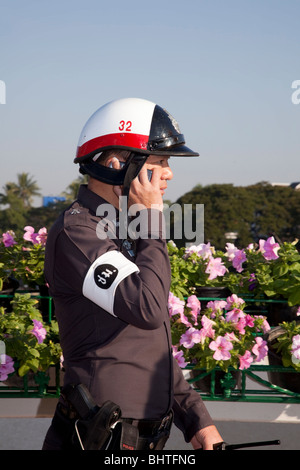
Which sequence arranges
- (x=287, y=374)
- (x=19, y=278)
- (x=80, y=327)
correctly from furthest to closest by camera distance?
(x=19, y=278), (x=287, y=374), (x=80, y=327)

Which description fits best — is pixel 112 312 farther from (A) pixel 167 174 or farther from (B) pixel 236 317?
(B) pixel 236 317

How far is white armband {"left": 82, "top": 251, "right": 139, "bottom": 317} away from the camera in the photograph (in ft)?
7.39

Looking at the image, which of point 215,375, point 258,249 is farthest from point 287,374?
point 258,249

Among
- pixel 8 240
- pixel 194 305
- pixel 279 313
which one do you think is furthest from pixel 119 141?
pixel 8 240

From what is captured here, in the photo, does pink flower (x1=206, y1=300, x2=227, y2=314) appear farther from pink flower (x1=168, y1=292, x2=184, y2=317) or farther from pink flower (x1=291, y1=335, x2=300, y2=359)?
pink flower (x1=291, y1=335, x2=300, y2=359)

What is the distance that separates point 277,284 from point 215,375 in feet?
3.41

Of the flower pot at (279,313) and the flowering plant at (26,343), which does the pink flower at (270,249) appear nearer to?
the flower pot at (279,313)

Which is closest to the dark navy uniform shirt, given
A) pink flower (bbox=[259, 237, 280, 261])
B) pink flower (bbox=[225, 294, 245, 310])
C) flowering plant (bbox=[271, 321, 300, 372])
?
flowering plant (bbox=[271, 321, 300, 372])

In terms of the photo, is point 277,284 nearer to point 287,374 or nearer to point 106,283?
point 287,374

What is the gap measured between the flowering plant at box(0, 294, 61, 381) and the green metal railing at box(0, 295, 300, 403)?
0.09 meters

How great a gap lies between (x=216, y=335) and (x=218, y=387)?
42cm

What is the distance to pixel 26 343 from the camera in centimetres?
477

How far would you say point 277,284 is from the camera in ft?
17.4
